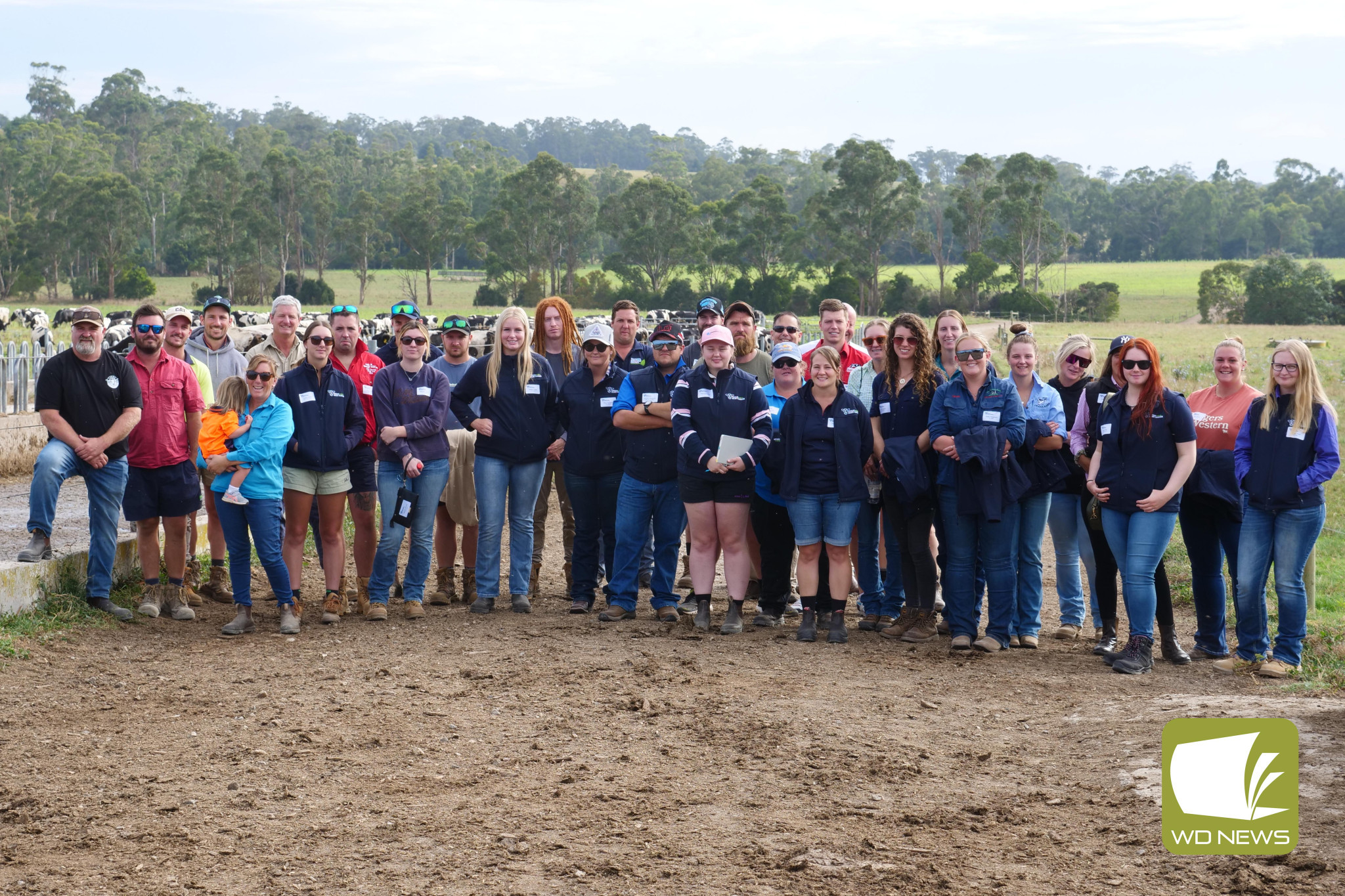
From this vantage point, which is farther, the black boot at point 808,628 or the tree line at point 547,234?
the tree line at point 547,234

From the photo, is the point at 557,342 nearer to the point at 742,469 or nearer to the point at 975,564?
the point at 742,469

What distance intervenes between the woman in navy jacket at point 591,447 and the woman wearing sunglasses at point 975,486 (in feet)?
7.01

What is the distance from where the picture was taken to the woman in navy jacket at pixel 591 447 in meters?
8.10

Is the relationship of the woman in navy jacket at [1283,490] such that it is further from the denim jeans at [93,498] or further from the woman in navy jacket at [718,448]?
the denim jeans at [93,498]

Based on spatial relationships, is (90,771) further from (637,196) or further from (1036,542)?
(637,196)

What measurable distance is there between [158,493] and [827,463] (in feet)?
14.1

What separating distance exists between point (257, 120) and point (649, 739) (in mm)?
192135

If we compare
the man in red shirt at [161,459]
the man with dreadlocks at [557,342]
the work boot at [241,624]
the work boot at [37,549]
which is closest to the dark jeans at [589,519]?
the man with dreadlocks at [557,342]

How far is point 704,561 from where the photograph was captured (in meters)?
7.85

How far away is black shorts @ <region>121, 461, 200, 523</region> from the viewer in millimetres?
7727

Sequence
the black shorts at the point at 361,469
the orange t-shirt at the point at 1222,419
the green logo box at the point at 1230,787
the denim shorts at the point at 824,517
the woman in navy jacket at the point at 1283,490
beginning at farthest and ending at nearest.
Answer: the black shorts at the point at 361,469, the denim shorts at the point at 824,517, the orange t-shirt at the point at 1222,419, the woman in navy jacket at the point at 1283,490, the green logo box at the point at 1230,787

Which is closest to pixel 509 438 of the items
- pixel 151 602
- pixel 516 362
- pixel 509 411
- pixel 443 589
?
pixel 509 411

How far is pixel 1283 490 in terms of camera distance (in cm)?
669

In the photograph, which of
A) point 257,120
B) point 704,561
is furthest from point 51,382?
point 257,120
